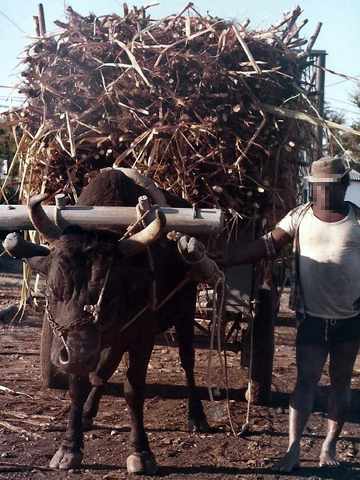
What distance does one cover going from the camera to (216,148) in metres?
6.77

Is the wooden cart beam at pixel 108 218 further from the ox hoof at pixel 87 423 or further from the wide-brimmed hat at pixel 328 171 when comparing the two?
the ox hoof at pixel 87 423

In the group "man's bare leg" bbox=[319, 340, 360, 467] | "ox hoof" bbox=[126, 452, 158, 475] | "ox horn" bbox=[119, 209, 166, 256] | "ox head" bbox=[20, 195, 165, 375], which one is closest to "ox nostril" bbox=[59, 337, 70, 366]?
"ox head" bbox=[20, 195, 165, 375]

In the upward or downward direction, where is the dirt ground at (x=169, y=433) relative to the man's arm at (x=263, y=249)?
downward

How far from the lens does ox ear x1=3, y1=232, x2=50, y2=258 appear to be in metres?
5.05

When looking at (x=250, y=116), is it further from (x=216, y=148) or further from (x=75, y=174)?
(x=75, y=174)

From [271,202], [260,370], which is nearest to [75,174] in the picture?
[271,202]

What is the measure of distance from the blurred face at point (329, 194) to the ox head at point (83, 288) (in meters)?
1.25

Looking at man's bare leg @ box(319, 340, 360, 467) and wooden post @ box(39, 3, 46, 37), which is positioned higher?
wooden post @ box(39, 3, 46, 37)

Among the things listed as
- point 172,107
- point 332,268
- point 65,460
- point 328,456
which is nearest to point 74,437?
point 65,460

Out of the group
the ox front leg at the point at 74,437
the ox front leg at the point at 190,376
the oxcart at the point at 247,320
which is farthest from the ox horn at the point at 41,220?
the ox front leg at the point at 190,376

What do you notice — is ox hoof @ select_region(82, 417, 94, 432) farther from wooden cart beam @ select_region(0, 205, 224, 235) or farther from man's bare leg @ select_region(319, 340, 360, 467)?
man's bare leg @ select_region(319, 340, 360, 467)

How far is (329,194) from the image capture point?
5.44 meters

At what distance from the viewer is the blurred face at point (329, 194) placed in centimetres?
543

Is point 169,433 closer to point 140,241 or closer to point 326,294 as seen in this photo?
point 326,294
